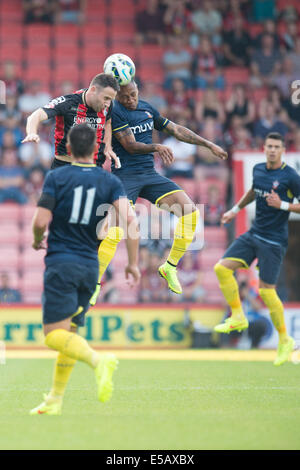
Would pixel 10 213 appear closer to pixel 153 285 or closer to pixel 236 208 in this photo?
pixel 153 285

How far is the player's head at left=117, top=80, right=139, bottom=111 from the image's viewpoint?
879 cm

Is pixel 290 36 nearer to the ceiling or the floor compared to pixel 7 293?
nearer to the ceiling

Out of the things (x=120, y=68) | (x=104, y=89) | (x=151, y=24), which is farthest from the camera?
(x=151, y=24)

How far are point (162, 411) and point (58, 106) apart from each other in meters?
3.34

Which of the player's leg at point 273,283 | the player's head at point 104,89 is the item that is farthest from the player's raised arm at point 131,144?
the player's leg at point 273,283

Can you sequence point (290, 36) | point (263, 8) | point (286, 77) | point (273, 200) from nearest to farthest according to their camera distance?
point (273, 200)
point (286, 77)
point (290, 36)
point (263, 8)

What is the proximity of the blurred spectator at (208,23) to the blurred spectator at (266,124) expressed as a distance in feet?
9.64

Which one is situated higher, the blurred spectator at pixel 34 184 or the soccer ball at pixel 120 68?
the soccer ball at pixel 120 68

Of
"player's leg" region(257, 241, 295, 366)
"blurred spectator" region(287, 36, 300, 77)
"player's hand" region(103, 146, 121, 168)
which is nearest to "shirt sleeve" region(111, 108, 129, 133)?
"player's hand" region(103, 146, 121, 168)

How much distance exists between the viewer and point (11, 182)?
1722 cm

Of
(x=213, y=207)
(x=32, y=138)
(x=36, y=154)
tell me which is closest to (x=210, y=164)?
(x=213, y=207)

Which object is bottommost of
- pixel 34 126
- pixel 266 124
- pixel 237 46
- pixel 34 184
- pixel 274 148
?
pixel 34 184

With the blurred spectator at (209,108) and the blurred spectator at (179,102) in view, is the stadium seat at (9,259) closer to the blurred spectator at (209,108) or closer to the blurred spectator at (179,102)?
the blurred spectator at (179,102)

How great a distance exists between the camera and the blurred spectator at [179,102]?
56.9 ft
